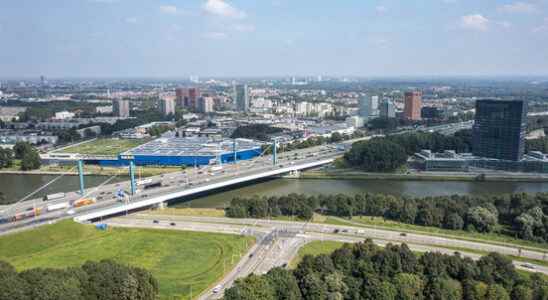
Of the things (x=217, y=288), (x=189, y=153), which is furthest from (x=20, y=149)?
(x=217, y=288)

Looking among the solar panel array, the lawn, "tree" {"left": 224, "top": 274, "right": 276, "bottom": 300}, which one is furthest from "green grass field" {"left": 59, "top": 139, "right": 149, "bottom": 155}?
"tree" {"left": 224, "top": 274, "right": 276, "bottom": 300}

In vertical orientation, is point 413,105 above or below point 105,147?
above

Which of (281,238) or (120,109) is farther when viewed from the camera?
(120,109)

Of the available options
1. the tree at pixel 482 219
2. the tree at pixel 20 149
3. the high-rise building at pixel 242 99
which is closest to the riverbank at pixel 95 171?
the tree at pixel 20 149

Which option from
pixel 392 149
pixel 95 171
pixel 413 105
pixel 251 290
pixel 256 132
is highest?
pixel 413 105

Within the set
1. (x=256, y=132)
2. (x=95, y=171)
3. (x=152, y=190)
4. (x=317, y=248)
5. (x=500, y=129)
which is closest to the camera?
(x=317, y=248)

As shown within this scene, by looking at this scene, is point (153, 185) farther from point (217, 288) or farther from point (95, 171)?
point (217, 288)
